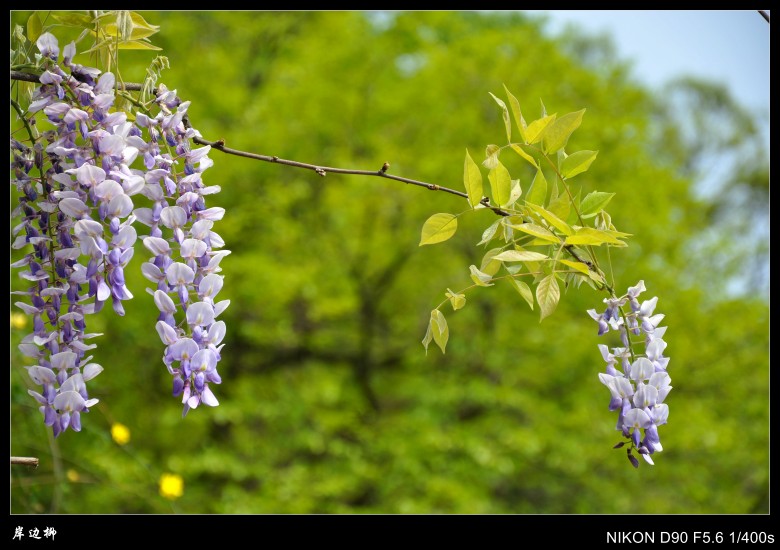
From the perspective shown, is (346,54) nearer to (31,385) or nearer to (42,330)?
(31,385)

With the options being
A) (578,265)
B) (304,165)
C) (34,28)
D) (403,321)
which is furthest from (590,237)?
(403,321)

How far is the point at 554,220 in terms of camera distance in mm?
928

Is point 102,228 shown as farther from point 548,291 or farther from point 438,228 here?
point 548,291

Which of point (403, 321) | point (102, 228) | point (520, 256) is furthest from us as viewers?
point (403, 321)

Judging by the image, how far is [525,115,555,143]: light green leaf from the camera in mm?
964

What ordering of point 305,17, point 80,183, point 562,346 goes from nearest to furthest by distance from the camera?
1. point 80,183
2. point 562,346
3. point 305,17

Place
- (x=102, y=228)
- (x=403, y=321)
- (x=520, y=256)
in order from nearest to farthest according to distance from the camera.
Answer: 1. (x=102, y=228)
2. (x=520, y=256)
3. (x=403, y=321)

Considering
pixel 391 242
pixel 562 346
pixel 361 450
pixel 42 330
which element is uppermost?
pixel 391 242

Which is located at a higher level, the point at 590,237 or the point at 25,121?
the point at 25,121

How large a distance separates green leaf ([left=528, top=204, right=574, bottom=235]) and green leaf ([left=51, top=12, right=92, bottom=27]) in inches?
23.5

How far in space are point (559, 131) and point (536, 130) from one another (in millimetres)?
29
